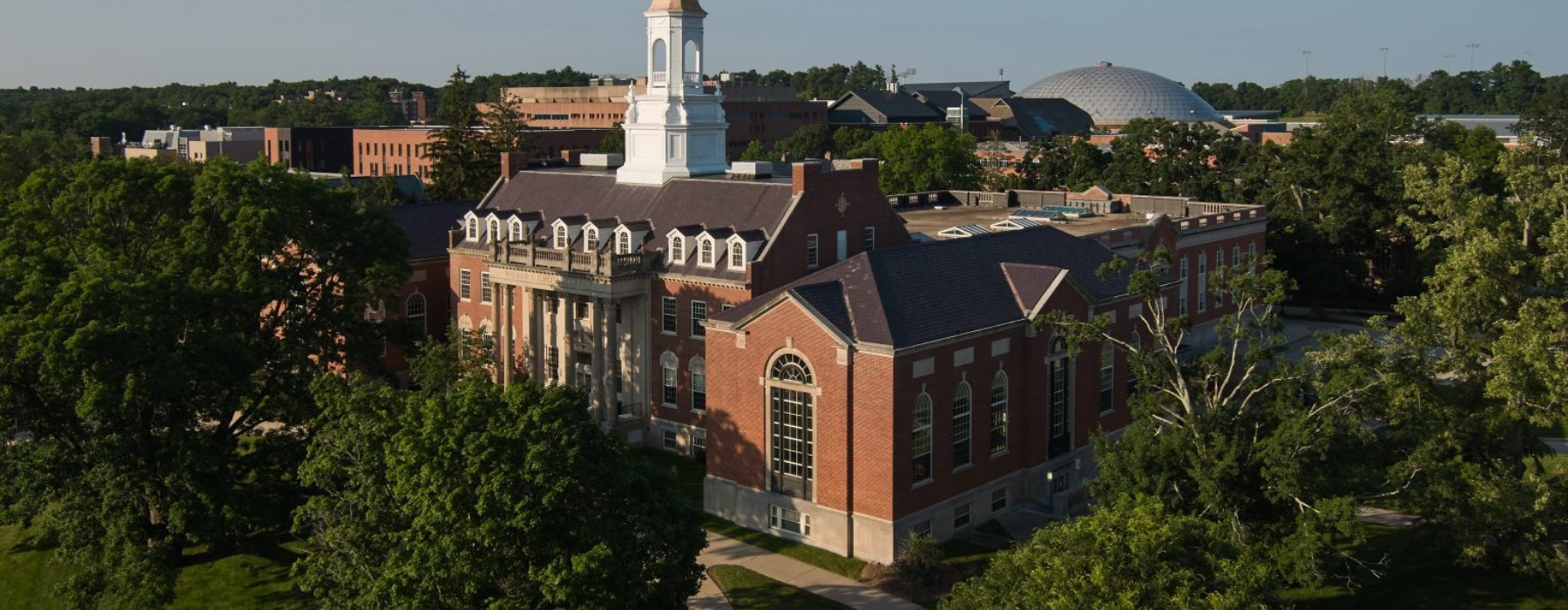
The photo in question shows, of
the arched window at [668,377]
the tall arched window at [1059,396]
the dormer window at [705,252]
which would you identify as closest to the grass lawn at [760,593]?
the tall arched window at [1059,396]

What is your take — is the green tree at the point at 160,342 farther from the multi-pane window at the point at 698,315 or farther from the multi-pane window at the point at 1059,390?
the multi-pane window at the point at 1059,390

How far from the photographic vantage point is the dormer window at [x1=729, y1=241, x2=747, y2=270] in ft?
180

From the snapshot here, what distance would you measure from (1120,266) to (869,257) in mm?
8899

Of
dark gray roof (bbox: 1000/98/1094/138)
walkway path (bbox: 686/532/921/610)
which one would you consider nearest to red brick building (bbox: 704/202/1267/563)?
walkway path (bbox: 686/532/921/610)

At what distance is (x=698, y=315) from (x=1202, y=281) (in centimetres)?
3385

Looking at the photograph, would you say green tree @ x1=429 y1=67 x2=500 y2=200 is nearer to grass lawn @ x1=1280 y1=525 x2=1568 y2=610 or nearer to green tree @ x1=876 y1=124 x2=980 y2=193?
green tree @ x1=876 y1=124 x2=980 y2=193

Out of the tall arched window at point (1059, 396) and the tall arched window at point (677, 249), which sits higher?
the tall arched window at point (677, 249)

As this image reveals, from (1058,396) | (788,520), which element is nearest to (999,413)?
(1058,396)

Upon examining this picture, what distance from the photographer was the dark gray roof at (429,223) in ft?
219

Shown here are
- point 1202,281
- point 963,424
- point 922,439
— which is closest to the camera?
point 922,439

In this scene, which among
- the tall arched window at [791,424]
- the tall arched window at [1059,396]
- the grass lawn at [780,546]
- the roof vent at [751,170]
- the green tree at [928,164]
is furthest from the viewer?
the green tree at [928,164]

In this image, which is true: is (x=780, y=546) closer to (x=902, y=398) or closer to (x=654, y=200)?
(x=902, y=398)

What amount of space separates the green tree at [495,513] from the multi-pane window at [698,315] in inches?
750

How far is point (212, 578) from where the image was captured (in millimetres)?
45594
